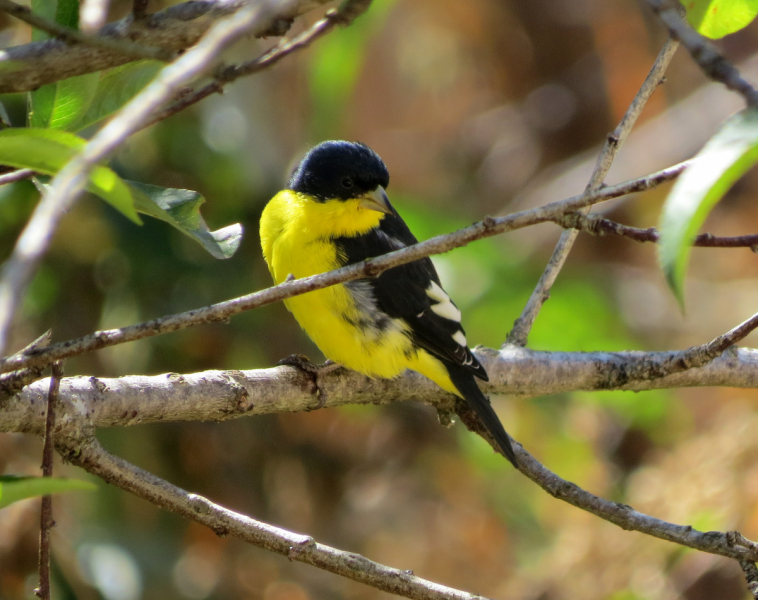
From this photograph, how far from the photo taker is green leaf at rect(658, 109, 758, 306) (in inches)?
34.1

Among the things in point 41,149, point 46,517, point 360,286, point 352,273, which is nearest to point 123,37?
point 41,149

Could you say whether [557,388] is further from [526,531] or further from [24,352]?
[526,531]

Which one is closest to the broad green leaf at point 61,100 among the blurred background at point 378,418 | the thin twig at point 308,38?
the thin twig at point 308,38

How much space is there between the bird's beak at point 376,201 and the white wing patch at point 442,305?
368 millimetres

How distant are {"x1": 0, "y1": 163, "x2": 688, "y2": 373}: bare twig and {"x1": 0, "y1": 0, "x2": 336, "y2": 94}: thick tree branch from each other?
46 cm

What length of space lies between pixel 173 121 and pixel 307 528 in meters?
2.57

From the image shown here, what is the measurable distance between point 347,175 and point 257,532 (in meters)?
1.87

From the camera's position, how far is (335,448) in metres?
5.12

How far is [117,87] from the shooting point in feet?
5.77

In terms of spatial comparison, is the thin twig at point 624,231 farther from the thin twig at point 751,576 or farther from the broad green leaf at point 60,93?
the broad green leaf at point 60,93

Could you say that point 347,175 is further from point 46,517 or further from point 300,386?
point 46,517

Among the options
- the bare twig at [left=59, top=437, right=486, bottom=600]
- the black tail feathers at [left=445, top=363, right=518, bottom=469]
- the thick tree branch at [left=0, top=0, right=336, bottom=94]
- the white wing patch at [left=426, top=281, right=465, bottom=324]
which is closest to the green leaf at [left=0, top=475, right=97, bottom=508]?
the bare twig at [left=59, top=437, right=486, bottom=600]

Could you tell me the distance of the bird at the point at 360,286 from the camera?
2912 mm

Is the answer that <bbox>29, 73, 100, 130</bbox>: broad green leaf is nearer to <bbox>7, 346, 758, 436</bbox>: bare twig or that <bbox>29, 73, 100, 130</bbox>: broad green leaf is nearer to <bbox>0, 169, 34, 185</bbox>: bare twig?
<bbox>0, 169, 34, 185</bbox>: bare twig
